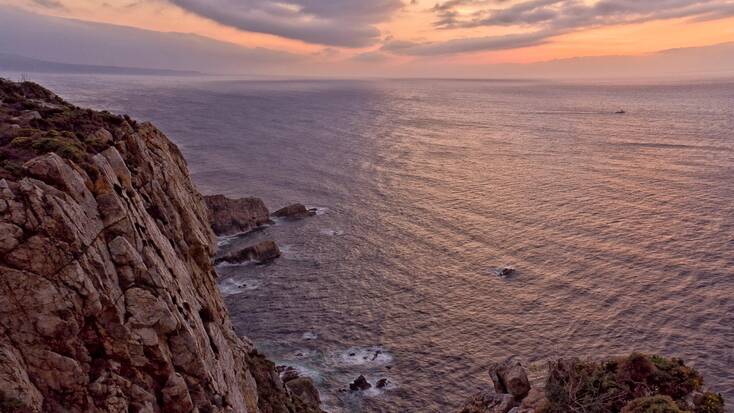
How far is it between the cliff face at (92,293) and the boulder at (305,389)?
19.2m

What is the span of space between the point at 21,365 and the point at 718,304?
7310cm

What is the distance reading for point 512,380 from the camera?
35625mm

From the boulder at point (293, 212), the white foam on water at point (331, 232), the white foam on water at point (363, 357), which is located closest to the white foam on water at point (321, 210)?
the boulder at point (293, 212)

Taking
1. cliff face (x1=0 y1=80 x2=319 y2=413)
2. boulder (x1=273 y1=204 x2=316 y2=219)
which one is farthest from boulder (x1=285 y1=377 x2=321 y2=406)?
boulder (x1=273 y1=204 x2=316 y2=219)

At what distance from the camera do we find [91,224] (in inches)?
720

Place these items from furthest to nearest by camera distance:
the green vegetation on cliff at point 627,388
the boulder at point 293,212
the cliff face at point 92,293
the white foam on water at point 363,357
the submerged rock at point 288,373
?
1. the boulder at point 293,212
2. the white foam on water at point 363,357
3. the submerged rock at point 288,373
4. the green vegetation on cliff at point 627,388
5. the cliff face at point 92,293

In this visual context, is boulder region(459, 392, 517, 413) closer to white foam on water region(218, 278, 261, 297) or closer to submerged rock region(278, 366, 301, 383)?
submerged rock region(278, 366, 301, 383)

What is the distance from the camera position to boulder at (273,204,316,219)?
99250 millimetres

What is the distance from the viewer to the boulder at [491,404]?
34.5 metres

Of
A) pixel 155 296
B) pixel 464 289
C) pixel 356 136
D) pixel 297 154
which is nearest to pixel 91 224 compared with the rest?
pixel 155 296

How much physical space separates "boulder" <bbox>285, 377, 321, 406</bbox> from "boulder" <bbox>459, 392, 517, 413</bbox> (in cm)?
1535

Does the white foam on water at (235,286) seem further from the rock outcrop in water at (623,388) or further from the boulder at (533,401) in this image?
the rock outcrop in water at (623,388)

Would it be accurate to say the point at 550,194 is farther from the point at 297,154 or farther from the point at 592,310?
the point at 297,154

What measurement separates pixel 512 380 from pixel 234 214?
69.5 meters
